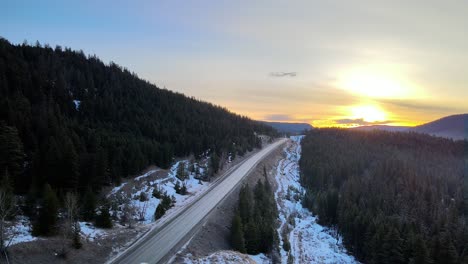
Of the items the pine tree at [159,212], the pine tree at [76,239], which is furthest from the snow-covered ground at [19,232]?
the pine tree at [159,212]

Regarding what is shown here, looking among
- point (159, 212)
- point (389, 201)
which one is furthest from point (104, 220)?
point (389, 201)

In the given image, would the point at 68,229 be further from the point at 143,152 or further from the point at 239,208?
the point at 143,152

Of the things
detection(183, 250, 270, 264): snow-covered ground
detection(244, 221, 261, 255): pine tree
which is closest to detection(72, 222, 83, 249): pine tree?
detection(183, 250, 270, 264): snow-covered ground

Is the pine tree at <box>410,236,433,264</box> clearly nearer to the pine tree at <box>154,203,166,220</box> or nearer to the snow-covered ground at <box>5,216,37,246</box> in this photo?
the pine tree at <box>154,203,166,220</box>

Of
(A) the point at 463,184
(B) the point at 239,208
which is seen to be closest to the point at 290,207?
(B) the point at 239,208

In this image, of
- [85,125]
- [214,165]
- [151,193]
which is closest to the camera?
[151,193]

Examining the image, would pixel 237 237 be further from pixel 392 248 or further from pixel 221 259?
pixel 392 248
